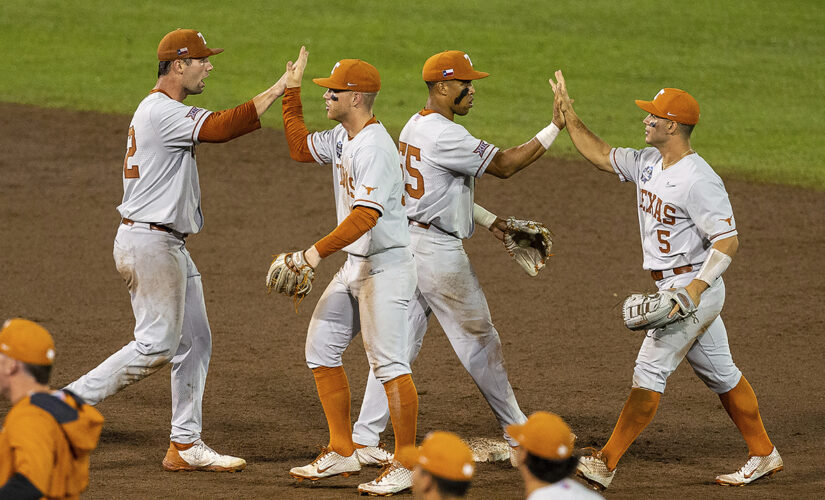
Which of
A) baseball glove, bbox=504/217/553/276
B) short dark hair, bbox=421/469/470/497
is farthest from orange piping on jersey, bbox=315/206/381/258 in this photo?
short dark hair, bbox=421/469/470/497

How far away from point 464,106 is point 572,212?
6478 mm

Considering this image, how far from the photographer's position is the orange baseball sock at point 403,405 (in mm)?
5891

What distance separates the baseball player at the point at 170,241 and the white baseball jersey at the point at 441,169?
→ 0.84 meters

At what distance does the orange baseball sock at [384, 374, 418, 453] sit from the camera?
5891mm

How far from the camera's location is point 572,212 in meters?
12.8

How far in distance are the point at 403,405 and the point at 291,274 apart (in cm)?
91

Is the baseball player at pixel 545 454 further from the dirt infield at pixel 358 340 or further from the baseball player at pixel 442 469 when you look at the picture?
the dirt infield at pixel 358 340

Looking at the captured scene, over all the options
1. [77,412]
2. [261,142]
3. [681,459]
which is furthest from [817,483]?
[261,142]

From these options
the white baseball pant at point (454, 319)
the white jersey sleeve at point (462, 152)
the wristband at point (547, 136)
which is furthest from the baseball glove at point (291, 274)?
the wristband at point (547, 136)

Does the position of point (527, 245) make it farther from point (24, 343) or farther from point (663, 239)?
point (24, 343)

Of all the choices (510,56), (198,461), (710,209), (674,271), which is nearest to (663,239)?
(674,271)

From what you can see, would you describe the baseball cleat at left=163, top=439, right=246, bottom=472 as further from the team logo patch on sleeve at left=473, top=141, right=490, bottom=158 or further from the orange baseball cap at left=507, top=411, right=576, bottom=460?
the orange baseball cap at left=507, top=411, right=576, bottom=460

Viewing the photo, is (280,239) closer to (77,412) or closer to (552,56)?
(77,412)

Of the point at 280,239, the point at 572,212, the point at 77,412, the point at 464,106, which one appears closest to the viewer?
the point at 77,412
